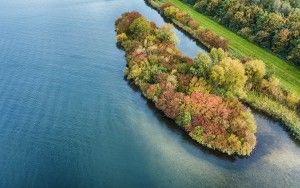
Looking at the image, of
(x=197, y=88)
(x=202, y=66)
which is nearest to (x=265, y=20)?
(x=202, y=66)

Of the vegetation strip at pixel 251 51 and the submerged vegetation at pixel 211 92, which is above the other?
the submerged vegetation at pixel 211 92

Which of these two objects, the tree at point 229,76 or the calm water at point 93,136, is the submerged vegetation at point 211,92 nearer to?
the tree at point 229,76

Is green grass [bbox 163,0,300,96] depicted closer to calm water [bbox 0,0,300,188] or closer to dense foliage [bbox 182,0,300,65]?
dense foliage [bbox 182,0,300,65]

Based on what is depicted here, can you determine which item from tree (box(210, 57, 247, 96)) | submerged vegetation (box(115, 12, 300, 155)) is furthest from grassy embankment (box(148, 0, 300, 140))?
tree (box(210, 57, 247, 96))

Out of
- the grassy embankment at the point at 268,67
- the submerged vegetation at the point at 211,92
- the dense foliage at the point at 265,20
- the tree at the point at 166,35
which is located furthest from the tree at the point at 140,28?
the dense foliage at the point at 265,20

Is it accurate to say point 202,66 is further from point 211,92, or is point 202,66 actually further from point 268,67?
point 268,67

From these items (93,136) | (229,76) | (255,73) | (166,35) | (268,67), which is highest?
(229,76)
